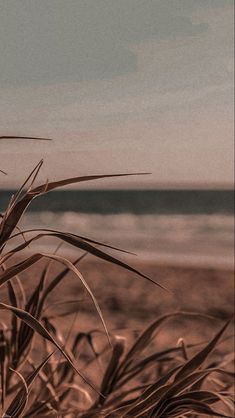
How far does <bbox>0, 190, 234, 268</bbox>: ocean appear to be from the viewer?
49.1ft

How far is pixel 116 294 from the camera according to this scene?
6.59 meters

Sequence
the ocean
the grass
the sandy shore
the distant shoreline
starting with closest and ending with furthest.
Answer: the grass < the sandy shore < the ocean < the distant shoreline

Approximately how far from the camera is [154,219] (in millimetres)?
20625

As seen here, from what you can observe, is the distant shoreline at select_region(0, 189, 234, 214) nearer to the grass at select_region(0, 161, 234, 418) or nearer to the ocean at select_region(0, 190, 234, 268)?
the ocean at select_region(0, 190, 234, 268)

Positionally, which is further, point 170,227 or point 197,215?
point 197,215

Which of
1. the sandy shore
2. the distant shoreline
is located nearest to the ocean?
the distant shoreline

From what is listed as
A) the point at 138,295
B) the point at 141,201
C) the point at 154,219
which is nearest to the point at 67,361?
the point at 138,295

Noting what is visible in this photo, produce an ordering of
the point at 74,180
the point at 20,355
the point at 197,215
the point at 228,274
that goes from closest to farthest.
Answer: the point at 74,180 → the point at 20,355 → the point at 228,274 → the point at 197,215

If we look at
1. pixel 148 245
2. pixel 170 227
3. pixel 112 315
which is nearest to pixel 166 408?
pixel 112 315

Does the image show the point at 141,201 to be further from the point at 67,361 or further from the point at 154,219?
the point at 67,361

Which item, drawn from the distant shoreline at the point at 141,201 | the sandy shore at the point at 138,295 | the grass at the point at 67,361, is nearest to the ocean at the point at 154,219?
the distant shoreline at the point at 141,201

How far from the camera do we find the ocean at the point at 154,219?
590 inches

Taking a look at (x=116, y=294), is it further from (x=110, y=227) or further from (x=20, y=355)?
(x=110, y=227)

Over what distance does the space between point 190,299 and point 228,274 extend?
5.46ft
